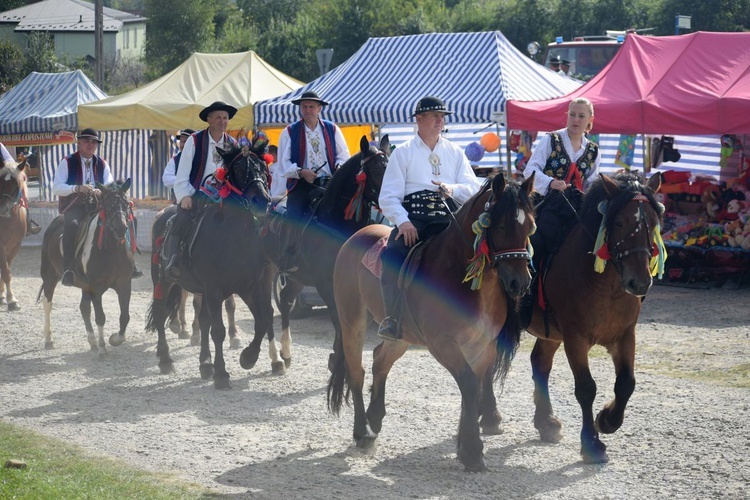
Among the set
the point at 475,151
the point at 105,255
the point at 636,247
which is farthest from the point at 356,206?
the point at 475,151

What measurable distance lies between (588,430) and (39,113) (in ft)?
73.6

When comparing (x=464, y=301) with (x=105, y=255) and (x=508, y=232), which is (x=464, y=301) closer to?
(x=508, y=232)

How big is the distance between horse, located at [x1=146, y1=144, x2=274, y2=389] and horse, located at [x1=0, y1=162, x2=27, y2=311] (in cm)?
519

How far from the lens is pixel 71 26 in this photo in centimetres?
7719

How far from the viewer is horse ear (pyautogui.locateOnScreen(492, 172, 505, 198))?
6258mm

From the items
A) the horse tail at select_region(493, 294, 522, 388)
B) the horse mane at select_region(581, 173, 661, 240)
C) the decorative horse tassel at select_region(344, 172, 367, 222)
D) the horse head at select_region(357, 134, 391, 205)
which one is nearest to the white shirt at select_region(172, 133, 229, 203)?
the decorative horse tassel at select_region(344, 172, 367, 222)

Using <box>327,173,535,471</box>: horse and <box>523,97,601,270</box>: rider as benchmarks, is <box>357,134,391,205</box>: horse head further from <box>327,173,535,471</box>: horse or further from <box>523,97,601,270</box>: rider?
<box>523,97,601,270</box>: rider

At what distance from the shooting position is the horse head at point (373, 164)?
29.8 feet

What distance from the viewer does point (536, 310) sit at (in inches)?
296

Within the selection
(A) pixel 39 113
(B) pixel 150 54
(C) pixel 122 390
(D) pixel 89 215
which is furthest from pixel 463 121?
(B) pixel 150 54

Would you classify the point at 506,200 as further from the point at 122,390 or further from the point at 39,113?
the point at 39,113

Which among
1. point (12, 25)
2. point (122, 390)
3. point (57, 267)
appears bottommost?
point (122, 390)

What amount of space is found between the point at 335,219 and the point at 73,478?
151 inches

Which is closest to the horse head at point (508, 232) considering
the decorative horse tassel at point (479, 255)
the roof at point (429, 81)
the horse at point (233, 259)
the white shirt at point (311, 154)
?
the decorative horse tassel at point (479, 255)
